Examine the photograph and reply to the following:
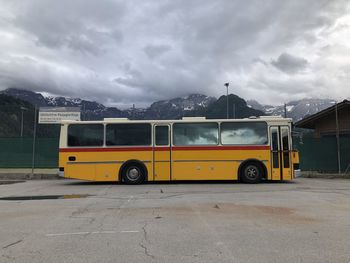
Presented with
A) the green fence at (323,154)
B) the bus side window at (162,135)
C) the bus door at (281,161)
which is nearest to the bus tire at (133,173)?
the bus side window at (162,135)

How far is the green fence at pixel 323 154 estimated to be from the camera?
71.9ft

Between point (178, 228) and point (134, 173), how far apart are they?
974cm

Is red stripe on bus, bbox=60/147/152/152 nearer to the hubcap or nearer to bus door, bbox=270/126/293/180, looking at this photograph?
the hubcap

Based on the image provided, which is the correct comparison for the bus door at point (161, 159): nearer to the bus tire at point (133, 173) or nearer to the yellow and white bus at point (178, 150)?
the yellow and white bus at point (178, 150)

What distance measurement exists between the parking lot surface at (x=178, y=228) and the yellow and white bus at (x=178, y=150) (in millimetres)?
4241

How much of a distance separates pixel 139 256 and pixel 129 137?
11838 mm

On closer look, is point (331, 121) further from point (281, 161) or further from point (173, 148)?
point (173, 148)

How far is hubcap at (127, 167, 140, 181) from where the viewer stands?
17.4 metres

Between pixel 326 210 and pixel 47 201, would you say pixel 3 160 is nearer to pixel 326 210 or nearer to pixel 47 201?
pixel 47 201

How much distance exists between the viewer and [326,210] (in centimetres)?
988

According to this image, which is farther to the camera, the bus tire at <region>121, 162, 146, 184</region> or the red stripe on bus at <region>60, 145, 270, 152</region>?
the bus tire at <region>121, 162, 146, 184</region>

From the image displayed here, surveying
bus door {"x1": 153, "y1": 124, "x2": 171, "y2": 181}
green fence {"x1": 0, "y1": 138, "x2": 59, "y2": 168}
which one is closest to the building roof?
bus door {"x1": 153, "y1": 124, "x2": 171, "y2": 181}

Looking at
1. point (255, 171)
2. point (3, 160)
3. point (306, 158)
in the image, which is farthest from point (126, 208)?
point (3, 160)

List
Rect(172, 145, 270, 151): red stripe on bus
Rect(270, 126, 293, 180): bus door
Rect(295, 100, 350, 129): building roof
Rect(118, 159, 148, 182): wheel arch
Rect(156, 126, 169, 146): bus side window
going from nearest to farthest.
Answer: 1. Rect(270, 126, 293, 180): bus door
2. Rect(172, 145, 270, 151): red stripe on bus
3. Rect(118, 159, 148, 182): wheel arch
4. Rect(156, 126, 169, 146): bus side window
5. Rect(295, 100, 350, 129): building roof
